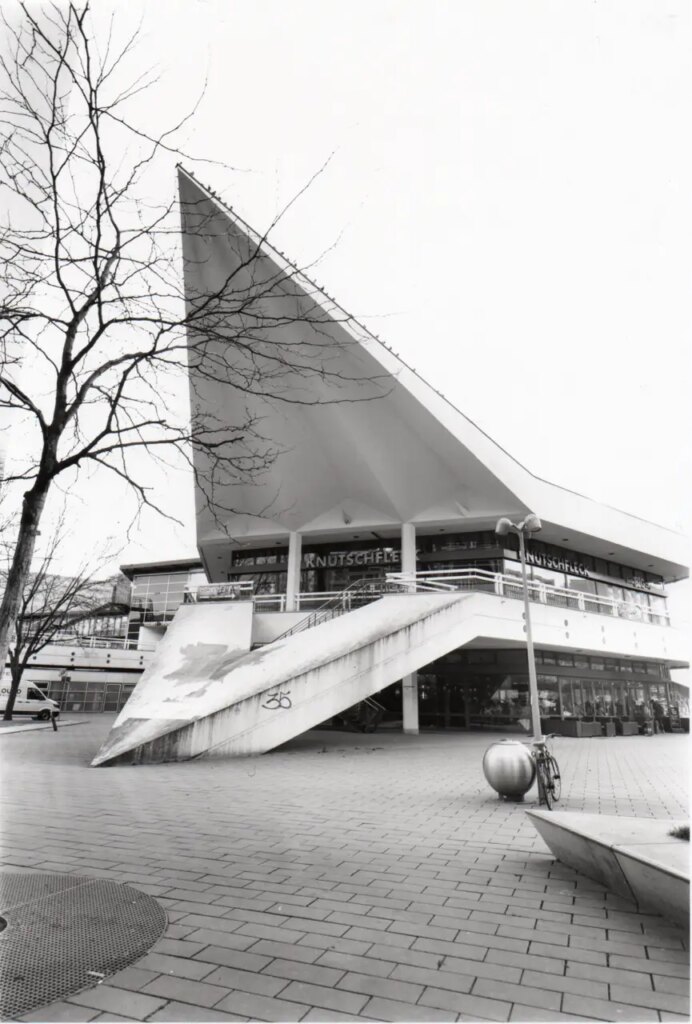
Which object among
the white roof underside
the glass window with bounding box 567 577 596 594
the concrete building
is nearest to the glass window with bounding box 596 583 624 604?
the concrete building

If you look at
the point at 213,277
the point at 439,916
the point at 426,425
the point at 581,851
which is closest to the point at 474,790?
the point at 581,851

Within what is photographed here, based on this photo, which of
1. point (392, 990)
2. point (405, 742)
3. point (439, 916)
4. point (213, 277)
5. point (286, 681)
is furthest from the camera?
point (213, 277)

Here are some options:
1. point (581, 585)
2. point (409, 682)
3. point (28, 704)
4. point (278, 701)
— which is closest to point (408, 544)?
point (409, 682)

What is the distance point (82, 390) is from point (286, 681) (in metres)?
11.3

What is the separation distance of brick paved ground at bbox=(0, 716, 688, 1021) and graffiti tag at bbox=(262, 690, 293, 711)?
3.59 metres

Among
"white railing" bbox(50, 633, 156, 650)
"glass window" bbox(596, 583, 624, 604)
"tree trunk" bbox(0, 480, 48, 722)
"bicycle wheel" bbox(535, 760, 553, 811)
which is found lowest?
"bicycle wheel" bbox(535, 760, 553, 811)

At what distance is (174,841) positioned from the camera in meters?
6.57

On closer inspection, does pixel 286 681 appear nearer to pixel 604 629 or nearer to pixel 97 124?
pixel 97 124

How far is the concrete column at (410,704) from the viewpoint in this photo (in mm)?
23750

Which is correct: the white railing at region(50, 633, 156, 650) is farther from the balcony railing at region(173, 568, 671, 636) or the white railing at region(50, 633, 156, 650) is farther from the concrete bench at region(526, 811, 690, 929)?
the concrete bench at region(526, 811, 690, 929)

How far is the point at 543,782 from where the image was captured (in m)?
8.82

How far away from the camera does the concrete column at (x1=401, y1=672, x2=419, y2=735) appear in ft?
77.9

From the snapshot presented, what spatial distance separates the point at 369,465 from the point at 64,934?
2234cm

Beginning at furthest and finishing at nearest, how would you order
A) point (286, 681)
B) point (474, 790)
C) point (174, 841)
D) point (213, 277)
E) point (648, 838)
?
point (213, 277)
point (286, 681)
point (474, 790)
point (174, 841)
point (648, 838)
